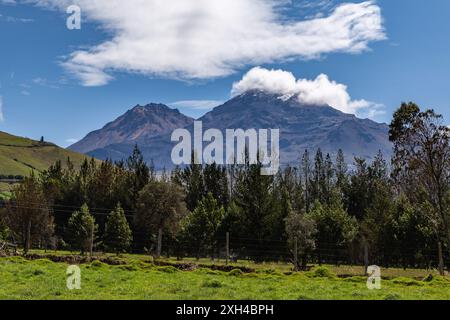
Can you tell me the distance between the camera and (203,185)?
109875mm

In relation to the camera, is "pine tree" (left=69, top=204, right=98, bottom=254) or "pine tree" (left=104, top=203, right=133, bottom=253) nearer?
"pine tree" (left=69, top=204, right=98, bottom=254)

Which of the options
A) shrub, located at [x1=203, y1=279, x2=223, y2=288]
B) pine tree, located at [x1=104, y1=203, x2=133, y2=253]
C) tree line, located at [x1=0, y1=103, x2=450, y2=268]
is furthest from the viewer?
pine tree, located at [x1=104, y1=203, x2=133, y2=253]

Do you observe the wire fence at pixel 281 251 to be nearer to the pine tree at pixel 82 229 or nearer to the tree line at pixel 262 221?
the tree line at pixel 262 221

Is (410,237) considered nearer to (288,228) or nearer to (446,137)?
(288,228)

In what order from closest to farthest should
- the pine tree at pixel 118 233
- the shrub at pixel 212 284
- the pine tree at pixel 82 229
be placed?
the shrub at pixel 212 284, the pine tree at pixel 82 229, the pine tree at pixel 118 233

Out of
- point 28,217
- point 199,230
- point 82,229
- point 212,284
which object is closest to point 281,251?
point 199,230

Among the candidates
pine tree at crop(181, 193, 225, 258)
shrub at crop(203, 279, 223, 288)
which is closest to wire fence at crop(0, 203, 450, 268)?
pine tree at crop(181, 193, 225, 258)

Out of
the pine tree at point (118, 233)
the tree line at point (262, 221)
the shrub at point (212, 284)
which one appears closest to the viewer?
the shrub at point (212, 284)

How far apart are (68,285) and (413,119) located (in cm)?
3648

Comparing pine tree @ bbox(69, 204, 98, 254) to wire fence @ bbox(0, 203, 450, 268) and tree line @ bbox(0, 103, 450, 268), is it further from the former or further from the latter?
wire fence @ bbox(0, 203, 450, 268)

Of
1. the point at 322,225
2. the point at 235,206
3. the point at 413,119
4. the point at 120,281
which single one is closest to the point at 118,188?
the point at 235,206

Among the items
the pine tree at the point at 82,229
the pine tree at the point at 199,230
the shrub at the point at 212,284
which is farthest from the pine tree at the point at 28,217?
→ the shrub at the point at 212,284

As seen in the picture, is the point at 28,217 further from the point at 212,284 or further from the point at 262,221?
the point at 212,284

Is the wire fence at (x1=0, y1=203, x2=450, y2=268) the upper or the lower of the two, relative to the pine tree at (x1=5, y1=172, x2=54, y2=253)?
lower
